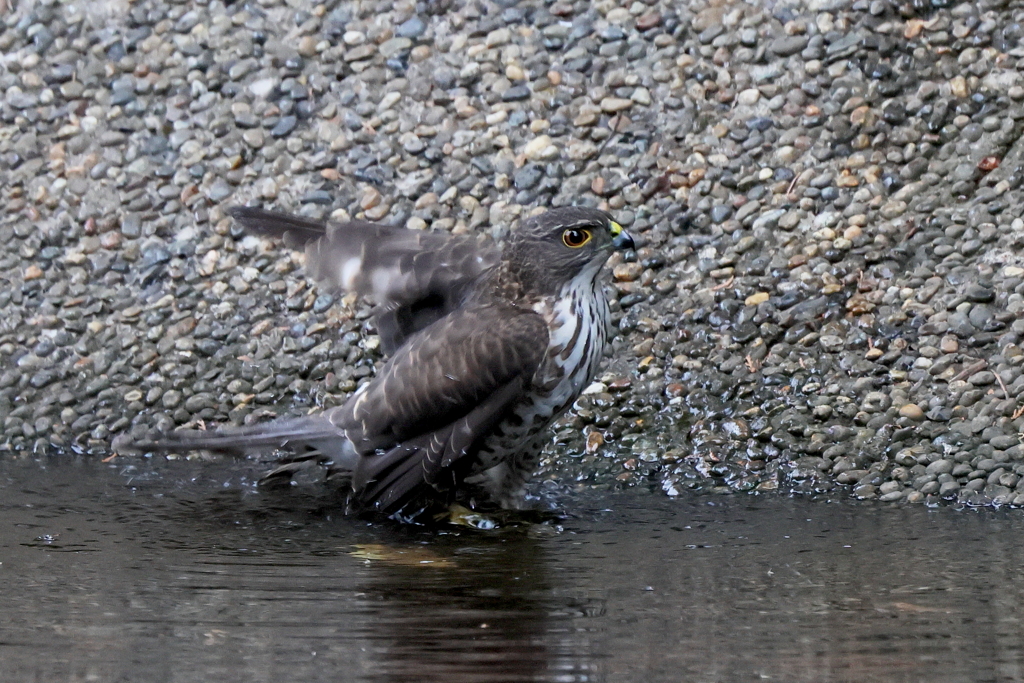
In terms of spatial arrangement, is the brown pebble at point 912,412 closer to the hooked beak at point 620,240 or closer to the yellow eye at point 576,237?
the hooked beak at point 620,240

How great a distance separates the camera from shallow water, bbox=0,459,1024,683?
3553 mm

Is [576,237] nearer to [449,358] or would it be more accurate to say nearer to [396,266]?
[449,358]

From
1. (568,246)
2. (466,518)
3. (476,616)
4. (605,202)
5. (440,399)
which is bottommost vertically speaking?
(476,616)

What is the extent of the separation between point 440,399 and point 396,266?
70 centimetres

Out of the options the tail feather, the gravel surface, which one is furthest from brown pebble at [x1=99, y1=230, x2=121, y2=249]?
the tail feather

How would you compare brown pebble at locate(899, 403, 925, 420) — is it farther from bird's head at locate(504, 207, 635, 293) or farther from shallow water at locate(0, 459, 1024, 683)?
bird's head at locate(504, 207, 635, 293)

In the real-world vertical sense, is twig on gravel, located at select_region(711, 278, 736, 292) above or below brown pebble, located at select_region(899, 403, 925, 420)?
above

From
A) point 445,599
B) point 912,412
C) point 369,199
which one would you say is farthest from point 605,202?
point 445,599

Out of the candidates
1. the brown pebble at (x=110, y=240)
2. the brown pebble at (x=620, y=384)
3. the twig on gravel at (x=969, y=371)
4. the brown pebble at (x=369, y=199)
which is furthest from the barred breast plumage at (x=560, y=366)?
the brown pebble at (x=110, y=240)

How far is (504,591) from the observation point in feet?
14.5

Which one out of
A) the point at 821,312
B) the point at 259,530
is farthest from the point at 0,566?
the point at 821,312

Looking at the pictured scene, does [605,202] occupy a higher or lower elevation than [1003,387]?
higher

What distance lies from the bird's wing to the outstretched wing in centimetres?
22

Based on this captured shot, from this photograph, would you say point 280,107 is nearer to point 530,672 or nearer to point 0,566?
point 0,566
